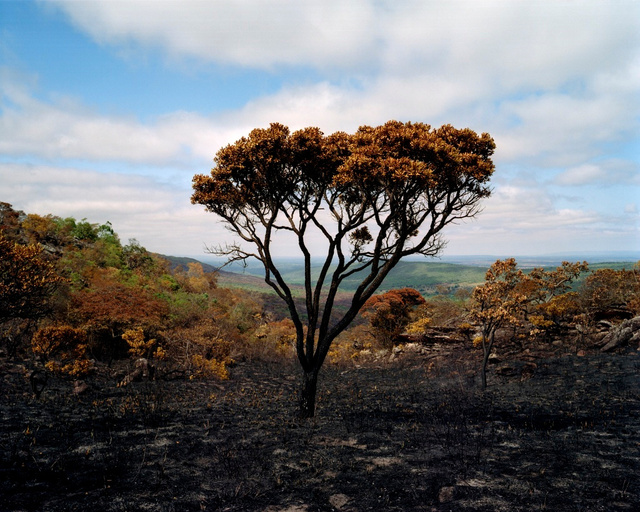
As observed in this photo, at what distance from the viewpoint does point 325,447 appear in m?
10.1

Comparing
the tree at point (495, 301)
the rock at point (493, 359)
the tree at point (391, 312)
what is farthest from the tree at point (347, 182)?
the tree at point (391, 312)

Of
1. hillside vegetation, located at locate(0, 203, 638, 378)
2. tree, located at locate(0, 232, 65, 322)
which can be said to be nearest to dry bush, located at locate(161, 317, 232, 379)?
hillside vegetation, located at locate(0, 203, 638, 378)

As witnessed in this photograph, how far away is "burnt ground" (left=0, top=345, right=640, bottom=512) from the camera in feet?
22.4

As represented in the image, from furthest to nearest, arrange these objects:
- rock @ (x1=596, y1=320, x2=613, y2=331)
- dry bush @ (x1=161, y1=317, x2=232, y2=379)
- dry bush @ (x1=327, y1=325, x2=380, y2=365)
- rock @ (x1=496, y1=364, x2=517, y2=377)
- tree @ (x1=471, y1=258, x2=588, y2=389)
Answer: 1. dry bush @ (x1=327, y1=325, x2=380, y2=365)
2. rock @ (x1=596, y1=320, x2=613, y2=331)
3. dry bush @ (x1=161, y1=317, x2=232, y2=379)
4. rock @ (x1=496, y1=364, x2=517, y2=377)
5. tree @ (x1=471, y1=258, x2=588, y2=389)

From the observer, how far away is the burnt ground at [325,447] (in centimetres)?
682

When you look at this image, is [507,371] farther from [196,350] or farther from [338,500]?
[196,350]

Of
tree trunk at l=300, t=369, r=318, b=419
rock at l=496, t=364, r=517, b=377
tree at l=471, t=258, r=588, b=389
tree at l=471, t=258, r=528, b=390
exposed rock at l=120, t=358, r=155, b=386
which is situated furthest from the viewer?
rock at l=496, t=364, r=517, b=377

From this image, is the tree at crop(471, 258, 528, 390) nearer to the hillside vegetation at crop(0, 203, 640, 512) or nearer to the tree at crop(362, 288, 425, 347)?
the hillside vegetation at crop(0, 203, 640, 512)

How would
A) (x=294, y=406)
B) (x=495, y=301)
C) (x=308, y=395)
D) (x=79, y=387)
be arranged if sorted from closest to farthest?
(x=308, y=395) → (x=79, y=387) → (x=294, y=406) → (x=495, y=301)

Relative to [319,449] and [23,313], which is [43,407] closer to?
[23,313]

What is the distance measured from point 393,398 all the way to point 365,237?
884 cm

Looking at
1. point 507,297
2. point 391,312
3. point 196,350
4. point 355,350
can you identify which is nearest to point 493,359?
point 507,297

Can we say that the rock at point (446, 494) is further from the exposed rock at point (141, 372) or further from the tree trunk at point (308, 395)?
the exposed rock at point (141, 372)

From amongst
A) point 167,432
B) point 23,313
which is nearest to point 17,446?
point 167,432
